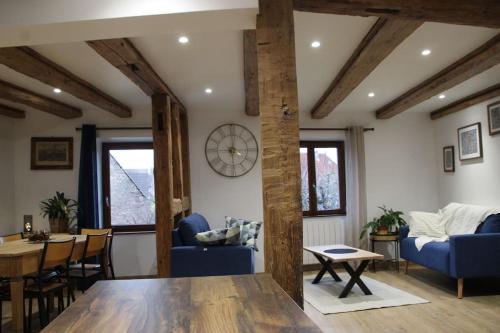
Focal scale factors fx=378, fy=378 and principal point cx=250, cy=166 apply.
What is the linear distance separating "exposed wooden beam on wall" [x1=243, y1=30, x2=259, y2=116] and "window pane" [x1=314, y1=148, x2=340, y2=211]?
5.00 ft

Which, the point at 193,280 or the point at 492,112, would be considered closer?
the point at 193,280

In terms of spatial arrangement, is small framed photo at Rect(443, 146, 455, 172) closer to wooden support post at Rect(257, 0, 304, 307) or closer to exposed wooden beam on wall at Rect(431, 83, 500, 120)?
exposed wooden beam on wall at Rect(431, 83, 500, 120)

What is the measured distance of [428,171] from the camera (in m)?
5.88

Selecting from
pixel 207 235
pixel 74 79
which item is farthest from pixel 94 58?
pixel 207 235

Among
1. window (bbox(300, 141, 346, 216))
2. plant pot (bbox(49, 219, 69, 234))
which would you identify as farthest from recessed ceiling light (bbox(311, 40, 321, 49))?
plant pot (bbox(49, 219, 69, 234))

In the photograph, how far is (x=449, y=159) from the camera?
217 inches

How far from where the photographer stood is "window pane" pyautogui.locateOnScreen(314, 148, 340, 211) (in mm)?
5797

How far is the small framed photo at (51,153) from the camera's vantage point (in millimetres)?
5109

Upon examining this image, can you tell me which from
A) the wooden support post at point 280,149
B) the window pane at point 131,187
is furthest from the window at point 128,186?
the wooden support post at point 280,149

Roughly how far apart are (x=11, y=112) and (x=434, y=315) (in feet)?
17.5

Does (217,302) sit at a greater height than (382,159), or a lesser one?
lesser

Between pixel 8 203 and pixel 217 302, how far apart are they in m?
4.67

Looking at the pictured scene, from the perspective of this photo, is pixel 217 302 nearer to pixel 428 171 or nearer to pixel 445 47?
pixel 445 47

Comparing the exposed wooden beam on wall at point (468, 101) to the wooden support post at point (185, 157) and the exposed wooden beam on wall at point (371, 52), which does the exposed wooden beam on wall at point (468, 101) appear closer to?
the exposed wooden beam on wall at point (371, 52)
